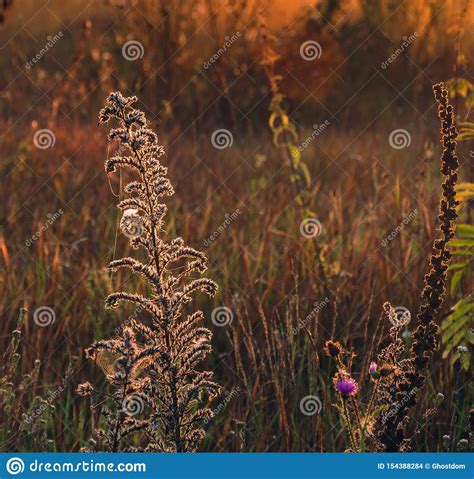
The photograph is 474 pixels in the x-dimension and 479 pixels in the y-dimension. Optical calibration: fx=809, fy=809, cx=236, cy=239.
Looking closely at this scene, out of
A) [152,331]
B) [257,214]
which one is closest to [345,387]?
[152,331]

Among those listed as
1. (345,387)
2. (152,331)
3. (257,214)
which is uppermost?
(257,214)

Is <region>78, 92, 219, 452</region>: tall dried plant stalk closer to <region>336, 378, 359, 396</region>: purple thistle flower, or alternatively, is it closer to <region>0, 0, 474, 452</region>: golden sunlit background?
<region>0, 0, 474, 452</region>: golden sunlit background

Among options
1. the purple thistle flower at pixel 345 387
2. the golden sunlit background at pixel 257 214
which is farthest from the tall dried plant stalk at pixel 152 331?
the purple thistle flower at pixel 345 387

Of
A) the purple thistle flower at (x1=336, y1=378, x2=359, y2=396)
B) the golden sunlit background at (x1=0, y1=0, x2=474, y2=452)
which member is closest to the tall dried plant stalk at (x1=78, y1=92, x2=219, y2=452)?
the golden sunlit background at (x1=0, y1=0, x2=474, y2=452)

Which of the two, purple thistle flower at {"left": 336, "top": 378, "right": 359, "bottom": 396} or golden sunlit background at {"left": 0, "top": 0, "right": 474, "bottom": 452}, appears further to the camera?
golden sunlit background at {"left": 0, "top": 0, "right": 474, "bottom": 452}

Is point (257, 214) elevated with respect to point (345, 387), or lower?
elevated

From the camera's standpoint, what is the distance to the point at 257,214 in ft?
16.3

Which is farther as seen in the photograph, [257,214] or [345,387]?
[257,214]

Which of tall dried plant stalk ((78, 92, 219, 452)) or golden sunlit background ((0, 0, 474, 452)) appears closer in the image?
tall dried plant stalk ((78, 92, 219, 452))

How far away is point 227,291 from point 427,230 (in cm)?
102

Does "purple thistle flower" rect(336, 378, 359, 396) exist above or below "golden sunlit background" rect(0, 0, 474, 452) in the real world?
below

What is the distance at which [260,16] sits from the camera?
3980 mm

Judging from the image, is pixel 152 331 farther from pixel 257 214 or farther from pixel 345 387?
pixel 257 214

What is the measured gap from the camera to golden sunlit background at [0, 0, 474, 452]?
3.04m
